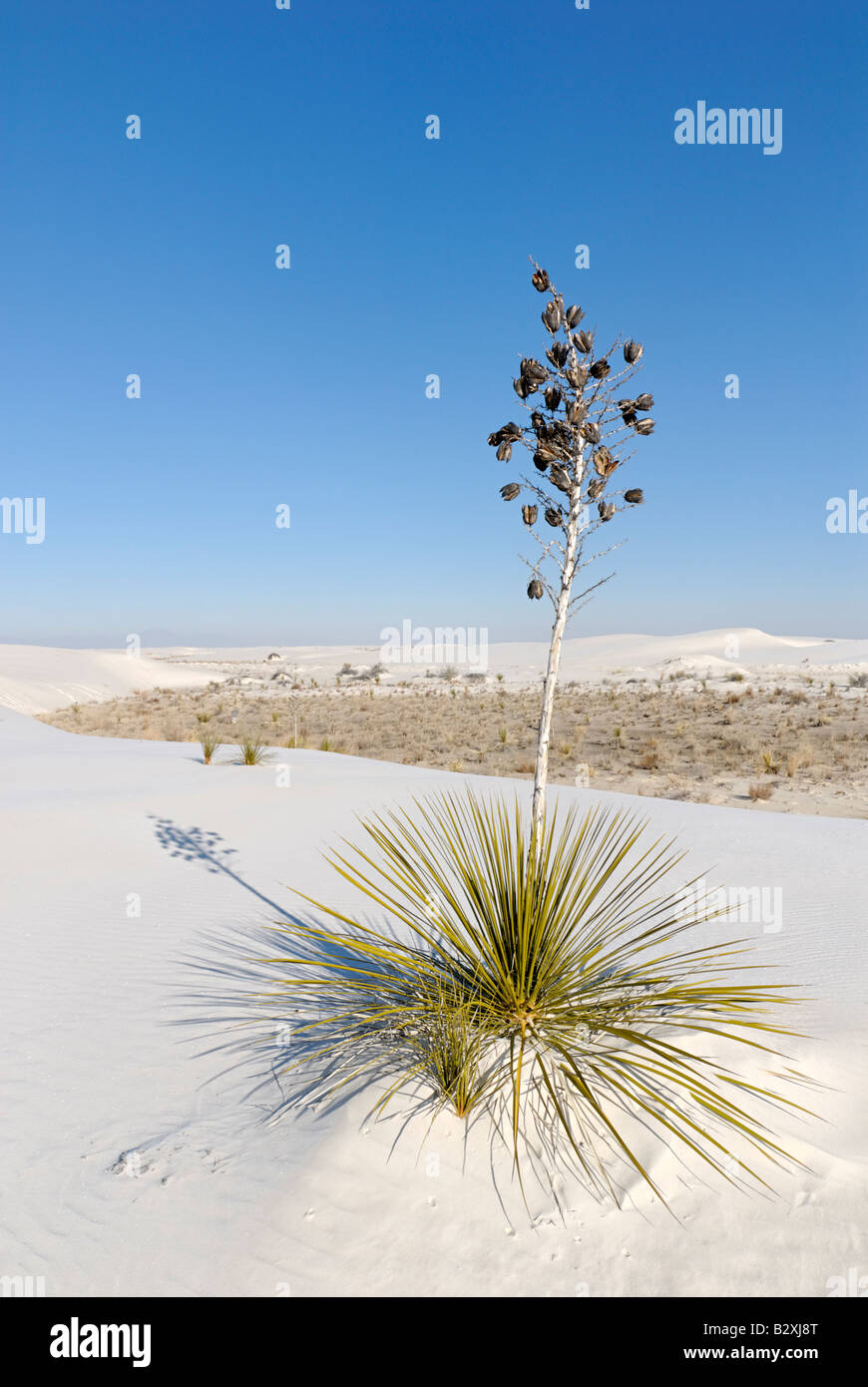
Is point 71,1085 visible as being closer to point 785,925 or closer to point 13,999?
point 13,999

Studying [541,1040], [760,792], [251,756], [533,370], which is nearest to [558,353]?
[533,370]

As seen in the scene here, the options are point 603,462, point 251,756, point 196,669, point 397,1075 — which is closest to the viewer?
point 397,1075

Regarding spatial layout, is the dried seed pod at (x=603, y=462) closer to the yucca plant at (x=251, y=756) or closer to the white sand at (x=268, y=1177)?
the white sand at (x=268, y=1177)

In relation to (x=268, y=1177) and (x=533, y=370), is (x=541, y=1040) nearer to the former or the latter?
(x=268, y=1177)

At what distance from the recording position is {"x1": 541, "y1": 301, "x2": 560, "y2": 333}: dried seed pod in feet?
11.9

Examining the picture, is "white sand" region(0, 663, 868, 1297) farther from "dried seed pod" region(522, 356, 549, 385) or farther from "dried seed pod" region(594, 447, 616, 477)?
"dried seed pod" region(522, 356, 549, 385)

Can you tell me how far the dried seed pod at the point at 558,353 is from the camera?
3.58 m

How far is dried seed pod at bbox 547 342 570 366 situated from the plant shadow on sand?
9.29 feet

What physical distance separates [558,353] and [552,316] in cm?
19

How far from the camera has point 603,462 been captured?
3402 mm

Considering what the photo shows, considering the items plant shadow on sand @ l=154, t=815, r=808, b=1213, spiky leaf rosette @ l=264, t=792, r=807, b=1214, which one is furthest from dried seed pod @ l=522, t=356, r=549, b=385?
plant shadow on sand @ l=154, t=815, r=808, b=1213
